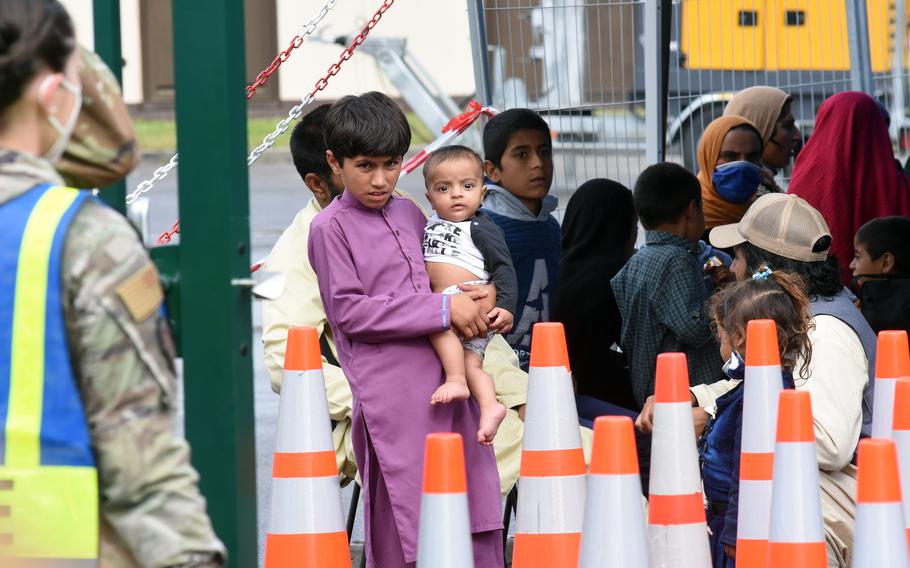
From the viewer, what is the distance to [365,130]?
3781mm

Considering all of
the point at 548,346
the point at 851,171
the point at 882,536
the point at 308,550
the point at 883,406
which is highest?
the point at 851,171

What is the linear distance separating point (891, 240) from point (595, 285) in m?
1.06

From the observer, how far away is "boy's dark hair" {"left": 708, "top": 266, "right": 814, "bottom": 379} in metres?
4.18

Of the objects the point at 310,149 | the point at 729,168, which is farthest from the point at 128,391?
the point at 729,168

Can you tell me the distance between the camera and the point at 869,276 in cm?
540

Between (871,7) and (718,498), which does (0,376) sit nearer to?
(718,498)

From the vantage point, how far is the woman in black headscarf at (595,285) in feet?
18.1

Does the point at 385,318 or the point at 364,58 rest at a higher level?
the point at 364,58

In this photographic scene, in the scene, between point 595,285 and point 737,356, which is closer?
point 737,356

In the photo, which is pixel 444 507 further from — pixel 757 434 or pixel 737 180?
pixel 737 180

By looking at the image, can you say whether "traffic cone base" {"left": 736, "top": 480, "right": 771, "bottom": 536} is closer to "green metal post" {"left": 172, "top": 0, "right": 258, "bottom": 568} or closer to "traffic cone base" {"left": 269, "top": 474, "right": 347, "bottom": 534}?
"traffic cone base" {"left": 269, "top": 474, "right": 347, "bottom": 534}

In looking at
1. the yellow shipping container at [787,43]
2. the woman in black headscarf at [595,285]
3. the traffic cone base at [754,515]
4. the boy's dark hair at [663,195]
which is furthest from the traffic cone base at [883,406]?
the yellow shipping container at [787,43]

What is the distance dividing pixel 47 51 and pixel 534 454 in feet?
6.91

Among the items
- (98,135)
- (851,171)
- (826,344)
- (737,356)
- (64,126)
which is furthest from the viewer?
(851,171)
